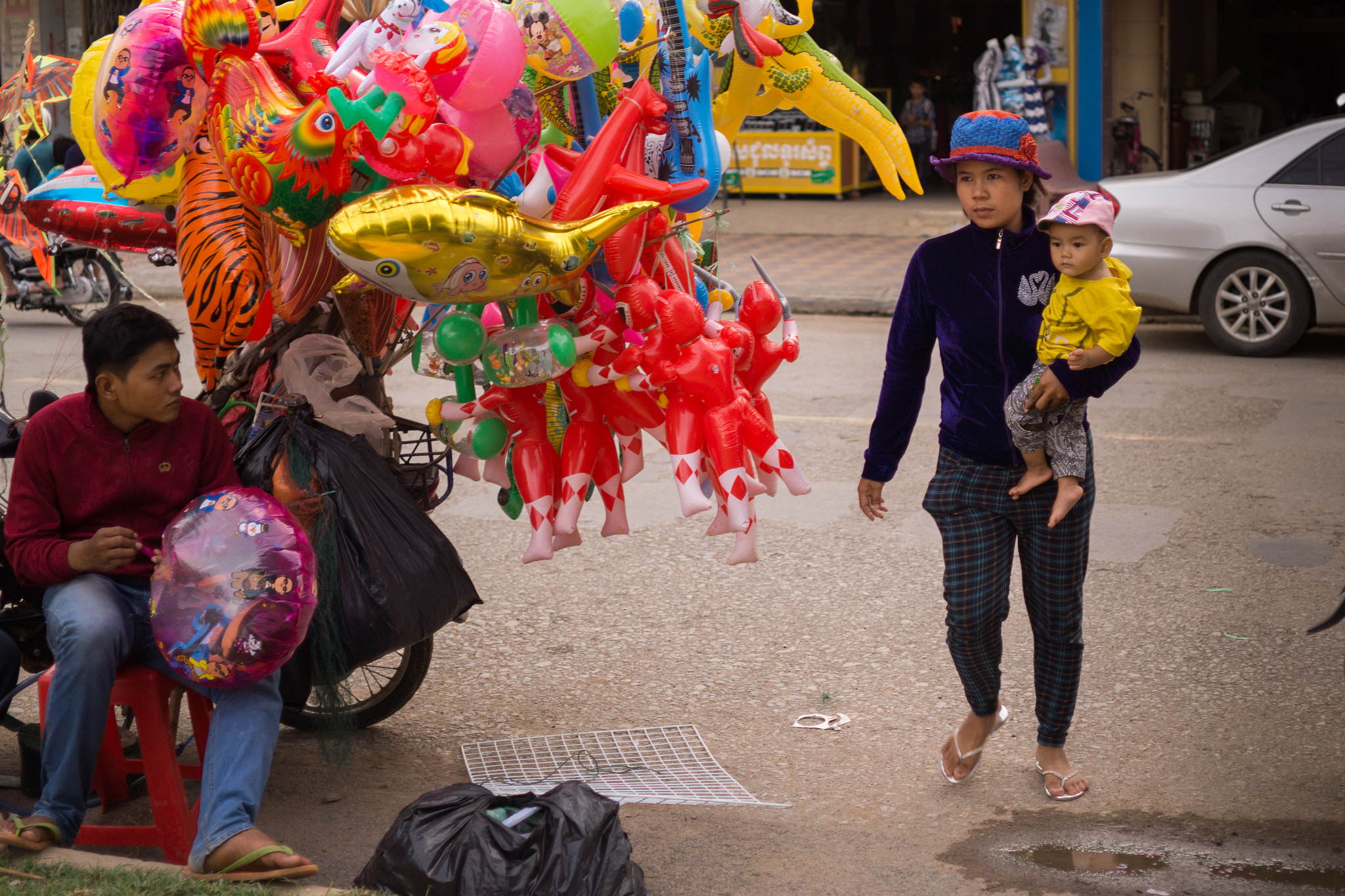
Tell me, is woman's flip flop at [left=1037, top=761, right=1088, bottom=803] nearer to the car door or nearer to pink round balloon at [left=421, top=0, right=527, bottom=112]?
→ pink round balloon at [left=421, top=0, right=527, bottom=112]

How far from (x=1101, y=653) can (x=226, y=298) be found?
2954mm

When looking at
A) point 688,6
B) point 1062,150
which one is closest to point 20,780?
point 688,6

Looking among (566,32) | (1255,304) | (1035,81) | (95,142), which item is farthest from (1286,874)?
(1035,81)

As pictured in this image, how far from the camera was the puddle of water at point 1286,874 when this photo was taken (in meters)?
3.18

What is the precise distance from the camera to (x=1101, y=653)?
4.60m

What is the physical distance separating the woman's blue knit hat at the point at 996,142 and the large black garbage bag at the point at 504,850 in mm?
1711

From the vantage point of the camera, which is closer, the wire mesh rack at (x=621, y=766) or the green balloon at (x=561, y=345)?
the green balloon at (x=561, y=345)

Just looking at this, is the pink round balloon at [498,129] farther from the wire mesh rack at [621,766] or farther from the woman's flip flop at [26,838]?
the woman's flip flop at [26,838]

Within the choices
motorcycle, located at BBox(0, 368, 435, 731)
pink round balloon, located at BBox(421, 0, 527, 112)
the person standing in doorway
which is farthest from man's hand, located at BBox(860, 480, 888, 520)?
the person standing in doorway

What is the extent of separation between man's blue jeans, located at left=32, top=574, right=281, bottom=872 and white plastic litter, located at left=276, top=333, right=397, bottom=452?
67 cm

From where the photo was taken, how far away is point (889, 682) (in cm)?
445

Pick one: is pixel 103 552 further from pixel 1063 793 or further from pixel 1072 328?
pixel 1063 793

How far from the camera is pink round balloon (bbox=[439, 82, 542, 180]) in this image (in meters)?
3.08

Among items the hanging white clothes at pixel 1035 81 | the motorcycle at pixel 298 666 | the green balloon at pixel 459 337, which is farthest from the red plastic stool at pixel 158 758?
the hanging white clothes at pixel 1035 81
